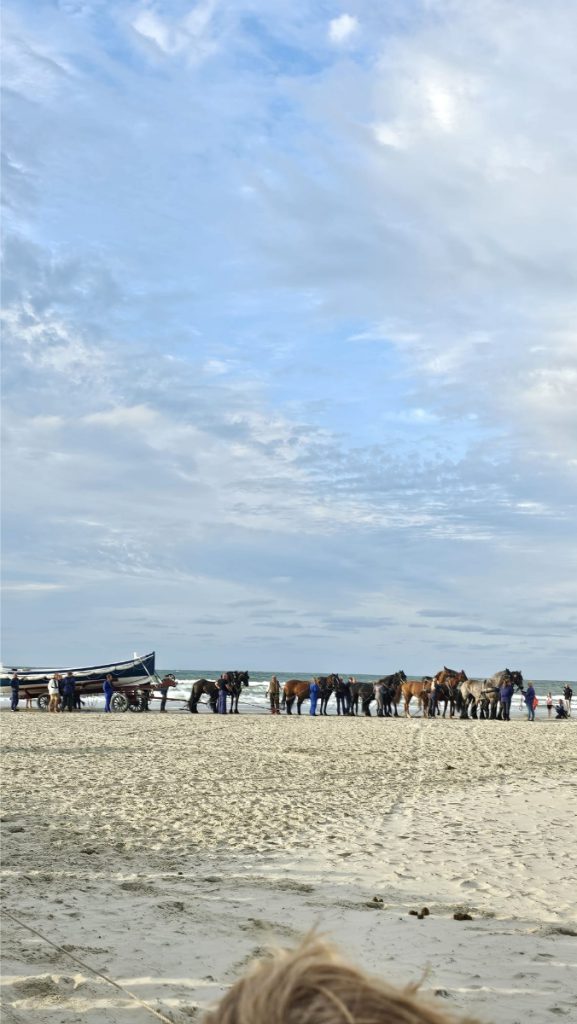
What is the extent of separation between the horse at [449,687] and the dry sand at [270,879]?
2211cm

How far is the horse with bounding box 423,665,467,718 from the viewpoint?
1526 inches

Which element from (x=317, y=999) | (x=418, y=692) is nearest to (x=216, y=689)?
(x=418, y=692)

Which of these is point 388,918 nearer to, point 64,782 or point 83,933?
point 83,933

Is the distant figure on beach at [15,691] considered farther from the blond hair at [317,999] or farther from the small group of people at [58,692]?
the blond hair at [317,999]

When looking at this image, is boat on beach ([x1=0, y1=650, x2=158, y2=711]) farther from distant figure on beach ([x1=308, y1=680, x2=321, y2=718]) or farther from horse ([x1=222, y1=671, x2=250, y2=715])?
distant figure on beach ([x1=308, y1=680, x2=321, y2=718])

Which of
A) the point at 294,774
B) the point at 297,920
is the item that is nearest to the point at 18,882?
the point at 297,920

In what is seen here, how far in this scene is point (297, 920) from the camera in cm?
663

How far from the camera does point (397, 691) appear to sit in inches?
1567

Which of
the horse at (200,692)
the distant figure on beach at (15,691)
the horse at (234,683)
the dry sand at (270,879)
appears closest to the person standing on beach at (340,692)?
the horse at (234,683)

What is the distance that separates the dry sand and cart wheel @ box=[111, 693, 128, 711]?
73.7ft

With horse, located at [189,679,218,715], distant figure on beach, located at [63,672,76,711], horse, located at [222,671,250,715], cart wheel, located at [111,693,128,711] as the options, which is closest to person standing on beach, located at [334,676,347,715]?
horse, located at [222,671,250,715]

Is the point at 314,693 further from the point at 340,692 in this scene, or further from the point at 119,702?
the point at 119,702

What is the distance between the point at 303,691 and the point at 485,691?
26.6 ft

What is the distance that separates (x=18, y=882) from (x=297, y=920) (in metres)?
2.46
